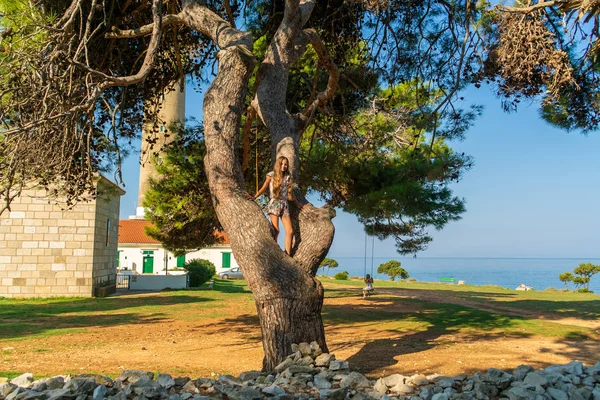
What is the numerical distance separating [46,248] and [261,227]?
591 inches

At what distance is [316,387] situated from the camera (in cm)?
445

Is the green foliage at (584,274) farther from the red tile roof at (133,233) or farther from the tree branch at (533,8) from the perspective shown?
the tree branch at (533,8)

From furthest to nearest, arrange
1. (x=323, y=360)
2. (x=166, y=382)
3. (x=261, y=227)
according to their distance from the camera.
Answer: (x=261, y=227), (x=323, y=360), (x=166, y=382)

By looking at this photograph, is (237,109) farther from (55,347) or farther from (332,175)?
(332,175)

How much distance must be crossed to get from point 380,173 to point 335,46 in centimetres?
329

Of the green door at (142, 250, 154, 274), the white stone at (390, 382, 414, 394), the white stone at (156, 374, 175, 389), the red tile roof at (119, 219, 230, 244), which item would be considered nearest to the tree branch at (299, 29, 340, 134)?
the white stone at (390, 382, 414, 394)

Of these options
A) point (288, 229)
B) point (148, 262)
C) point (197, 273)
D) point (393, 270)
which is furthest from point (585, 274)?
point (288, 229)

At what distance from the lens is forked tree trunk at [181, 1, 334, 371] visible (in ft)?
18.0

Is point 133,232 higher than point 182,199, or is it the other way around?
point 133,232

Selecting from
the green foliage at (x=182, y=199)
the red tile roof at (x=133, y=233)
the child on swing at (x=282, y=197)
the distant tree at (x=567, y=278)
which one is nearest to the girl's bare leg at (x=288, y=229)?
the child on swing at (x=282, y=197)

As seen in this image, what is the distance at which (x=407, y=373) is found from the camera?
19.0 feet

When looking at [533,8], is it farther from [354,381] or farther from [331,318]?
[331,318]

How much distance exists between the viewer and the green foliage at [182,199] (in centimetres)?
1205

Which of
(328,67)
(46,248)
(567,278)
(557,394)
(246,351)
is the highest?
(328,67)
